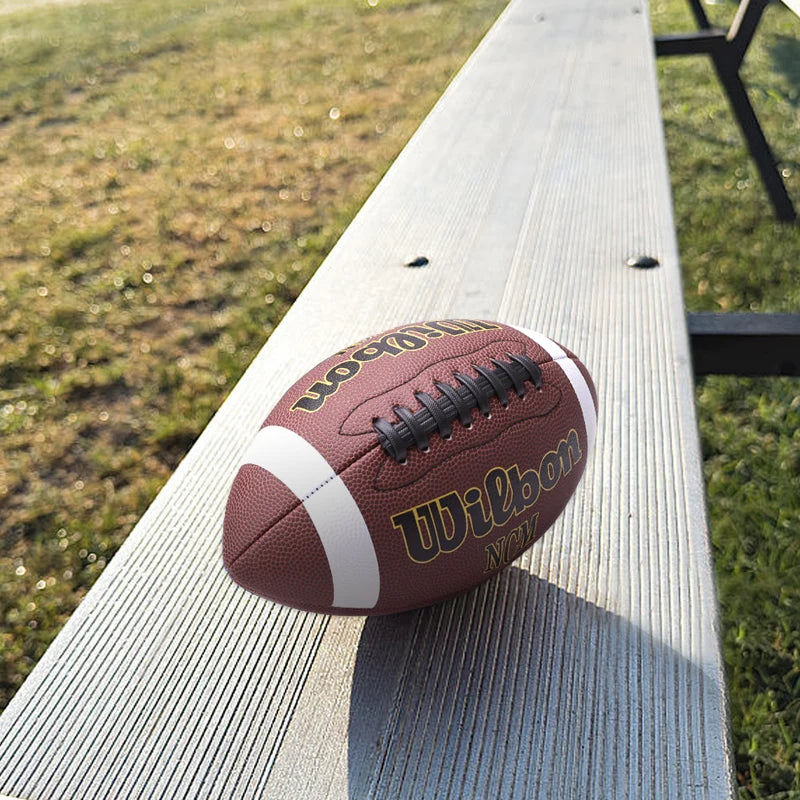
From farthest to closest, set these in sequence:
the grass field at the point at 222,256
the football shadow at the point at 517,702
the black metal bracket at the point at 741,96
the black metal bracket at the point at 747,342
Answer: the black metal bracket at the point at 741,96
the grass field at the point at 222,256
the black metal bracket at the point at 747,342
the football shadow at the point at 517,702

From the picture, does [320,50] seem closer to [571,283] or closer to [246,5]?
[246,5]

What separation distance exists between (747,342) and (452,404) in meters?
0.70

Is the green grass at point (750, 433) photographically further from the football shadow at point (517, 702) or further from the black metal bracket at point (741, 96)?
the football shadow at point (517, 702)

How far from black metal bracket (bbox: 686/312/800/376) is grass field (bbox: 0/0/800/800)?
1.46 feet

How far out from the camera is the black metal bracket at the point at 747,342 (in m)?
1.28

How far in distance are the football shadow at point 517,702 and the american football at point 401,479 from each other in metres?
0.06

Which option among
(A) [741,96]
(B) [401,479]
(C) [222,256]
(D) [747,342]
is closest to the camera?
(B) [401,479]

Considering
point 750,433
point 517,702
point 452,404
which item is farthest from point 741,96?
point 517,702

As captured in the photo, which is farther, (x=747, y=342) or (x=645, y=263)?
(x=645, y=263)

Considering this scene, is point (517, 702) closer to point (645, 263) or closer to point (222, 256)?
point (645, 263)

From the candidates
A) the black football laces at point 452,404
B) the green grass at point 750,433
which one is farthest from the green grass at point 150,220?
the green grass at point 750,433

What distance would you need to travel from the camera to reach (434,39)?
5.04 m

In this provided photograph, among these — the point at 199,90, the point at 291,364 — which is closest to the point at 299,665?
the point at 291,364

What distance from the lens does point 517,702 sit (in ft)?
2.60
